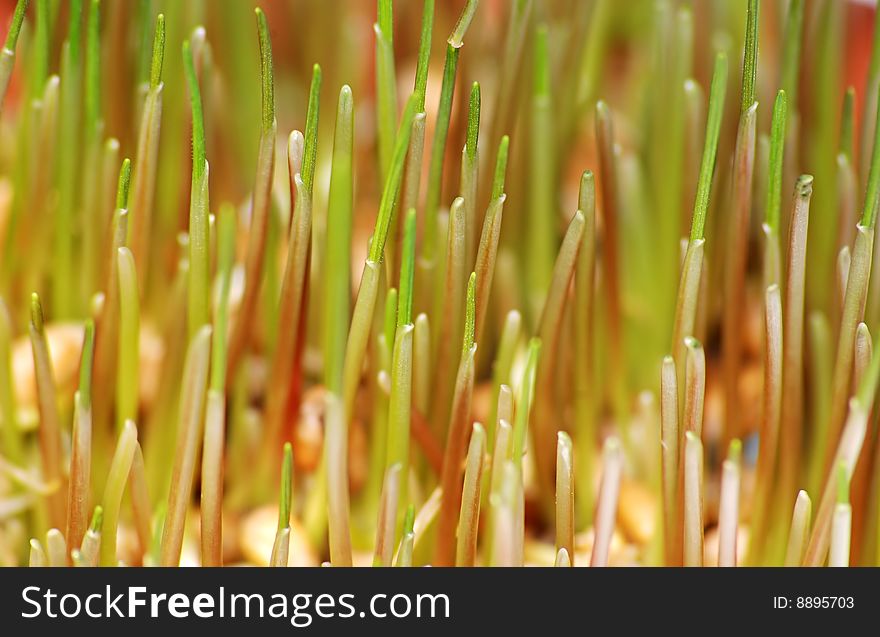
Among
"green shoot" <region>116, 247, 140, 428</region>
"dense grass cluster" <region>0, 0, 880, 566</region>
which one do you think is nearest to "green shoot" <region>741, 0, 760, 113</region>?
"dense grass cluster" <region>0, 0, 880, 566</region>

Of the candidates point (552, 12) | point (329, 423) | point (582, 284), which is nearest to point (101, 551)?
point (329, 423)

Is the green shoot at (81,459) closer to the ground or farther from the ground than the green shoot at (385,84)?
closer to the ground

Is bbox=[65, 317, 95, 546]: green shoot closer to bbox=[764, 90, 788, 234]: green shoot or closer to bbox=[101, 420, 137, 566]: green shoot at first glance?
bbox=[101, 420, 137, 566]: green shoot

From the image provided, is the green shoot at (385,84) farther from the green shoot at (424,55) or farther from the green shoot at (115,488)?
the green shoot at (115,488)

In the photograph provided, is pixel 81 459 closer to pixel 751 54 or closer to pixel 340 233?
pixel 340 233

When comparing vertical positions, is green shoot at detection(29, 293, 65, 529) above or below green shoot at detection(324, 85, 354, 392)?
below

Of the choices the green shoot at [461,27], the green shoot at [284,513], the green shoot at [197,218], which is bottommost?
the green shoot at [284,513]

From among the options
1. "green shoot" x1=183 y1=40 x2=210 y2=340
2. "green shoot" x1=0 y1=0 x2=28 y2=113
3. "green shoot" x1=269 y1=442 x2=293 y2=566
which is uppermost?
"green shoot" x1=0 y1=0 x2=28 y2=113

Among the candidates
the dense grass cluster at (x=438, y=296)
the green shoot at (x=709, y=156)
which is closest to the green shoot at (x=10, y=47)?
the dense grass cluster at (x=438, y=296)

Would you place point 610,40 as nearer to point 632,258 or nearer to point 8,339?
point 632,258
